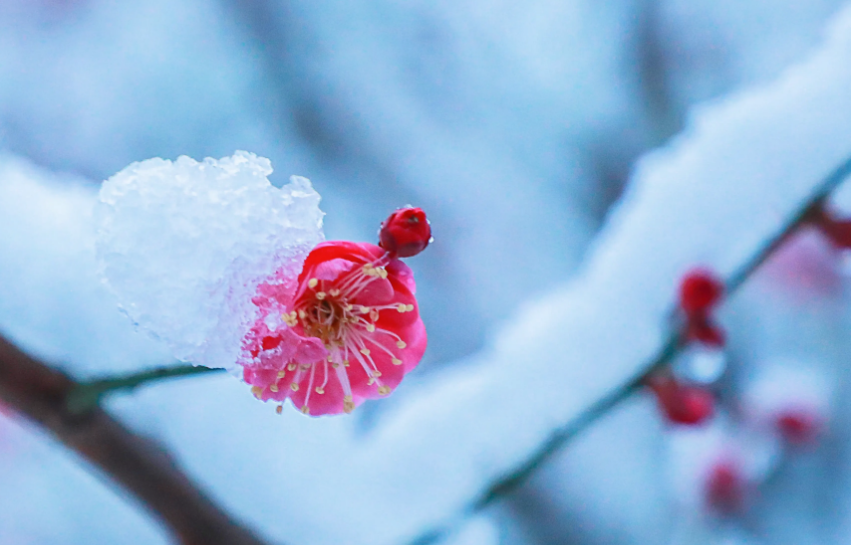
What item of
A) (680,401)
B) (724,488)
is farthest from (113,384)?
(724,488)

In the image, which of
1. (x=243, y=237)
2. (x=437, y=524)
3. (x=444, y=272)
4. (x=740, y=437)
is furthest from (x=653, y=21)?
(x=243, y=237)

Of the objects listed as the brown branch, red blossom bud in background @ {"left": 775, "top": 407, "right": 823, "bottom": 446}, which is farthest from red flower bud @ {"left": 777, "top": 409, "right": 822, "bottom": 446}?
the brown branch

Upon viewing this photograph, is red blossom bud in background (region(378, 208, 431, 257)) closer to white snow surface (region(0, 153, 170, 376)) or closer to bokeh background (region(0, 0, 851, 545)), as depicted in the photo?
white snow surface (region(0, 153, 170, 376))

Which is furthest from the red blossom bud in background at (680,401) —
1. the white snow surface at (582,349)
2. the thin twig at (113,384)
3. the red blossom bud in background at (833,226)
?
the thin twig at (113,384)

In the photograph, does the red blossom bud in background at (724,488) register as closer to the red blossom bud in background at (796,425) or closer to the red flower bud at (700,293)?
the red blossom bud in background at (796,425)

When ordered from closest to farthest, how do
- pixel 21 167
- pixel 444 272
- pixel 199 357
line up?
1. pixel 199 357
2. pixel 21 167
3. pixel 444 272

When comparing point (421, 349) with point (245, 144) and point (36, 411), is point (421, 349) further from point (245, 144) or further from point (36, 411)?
point (245, 144)

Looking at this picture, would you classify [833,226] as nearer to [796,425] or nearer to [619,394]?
[619,394]
